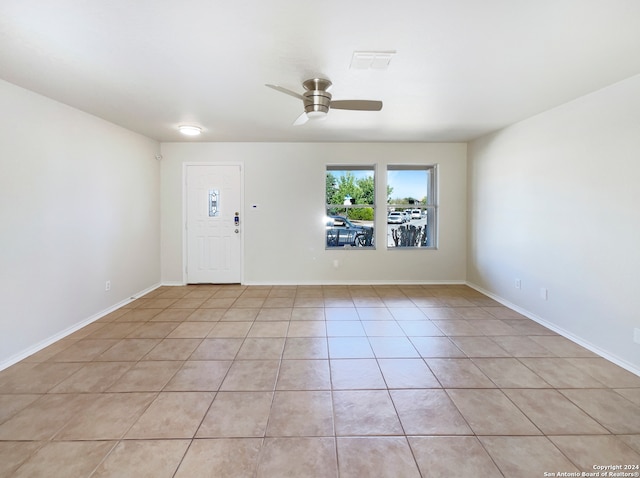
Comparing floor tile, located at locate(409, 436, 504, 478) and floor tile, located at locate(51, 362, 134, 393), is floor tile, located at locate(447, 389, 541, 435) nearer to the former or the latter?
floor tile, located at locate(409, 436, 504, 478)

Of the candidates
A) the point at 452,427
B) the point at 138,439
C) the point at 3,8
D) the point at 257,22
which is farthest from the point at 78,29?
the point at 452,427

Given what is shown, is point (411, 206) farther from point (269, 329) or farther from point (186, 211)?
point (186, 211)

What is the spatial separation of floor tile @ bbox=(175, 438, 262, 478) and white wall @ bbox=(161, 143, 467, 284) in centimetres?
359

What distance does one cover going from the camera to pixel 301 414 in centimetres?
196

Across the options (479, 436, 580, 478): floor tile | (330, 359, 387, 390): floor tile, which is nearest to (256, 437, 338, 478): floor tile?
(330, 359, 387, 390): floor tile

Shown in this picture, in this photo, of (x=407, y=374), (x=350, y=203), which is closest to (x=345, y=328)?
(x=407, y=374)

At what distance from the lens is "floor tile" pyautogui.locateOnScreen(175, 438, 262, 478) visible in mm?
1527

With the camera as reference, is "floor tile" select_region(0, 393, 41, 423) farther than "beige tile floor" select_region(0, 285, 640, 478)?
Yes

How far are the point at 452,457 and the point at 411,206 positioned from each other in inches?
165

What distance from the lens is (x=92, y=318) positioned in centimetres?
361

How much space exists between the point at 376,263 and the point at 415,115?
2541 millimetres

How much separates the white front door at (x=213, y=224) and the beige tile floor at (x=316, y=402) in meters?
1.74

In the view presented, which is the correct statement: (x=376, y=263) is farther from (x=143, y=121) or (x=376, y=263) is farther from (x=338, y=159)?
(x=143, y=121)

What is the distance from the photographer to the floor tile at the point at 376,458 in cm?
153
